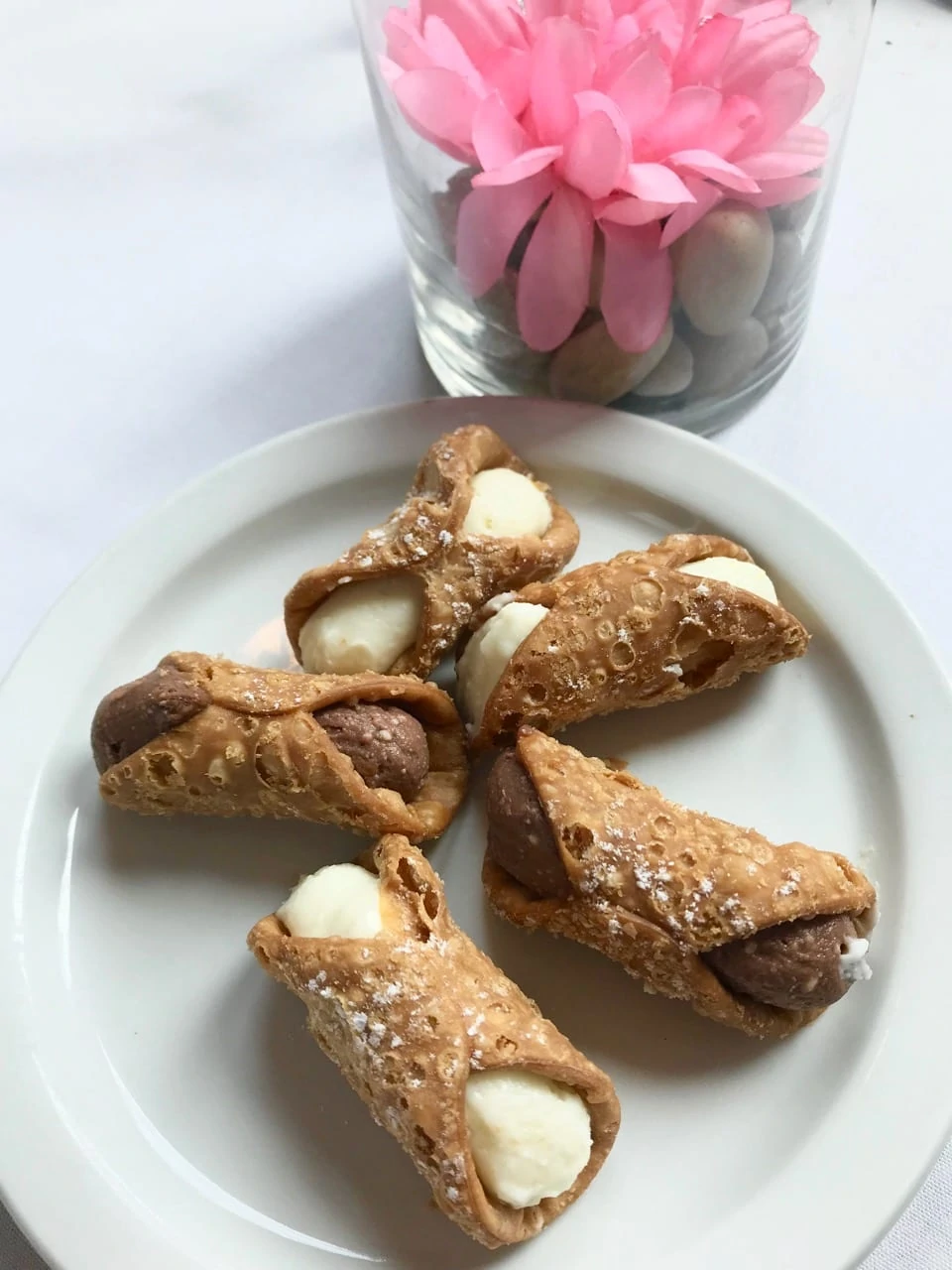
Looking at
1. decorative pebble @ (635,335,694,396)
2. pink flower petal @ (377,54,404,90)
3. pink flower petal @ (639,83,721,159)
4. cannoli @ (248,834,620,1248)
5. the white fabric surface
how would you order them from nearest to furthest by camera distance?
cannoli @ (248,834,620,1248)
pink flower petal @ (639,83,721,159)
pink flower petal @ (377,54,404,90)
decorative pebble @ (635,335,694,396)
the white fabric surface

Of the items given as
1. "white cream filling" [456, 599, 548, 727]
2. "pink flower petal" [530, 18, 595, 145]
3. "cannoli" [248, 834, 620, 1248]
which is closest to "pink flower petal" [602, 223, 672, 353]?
"pink flower petal" [530, 18, 595, 145]

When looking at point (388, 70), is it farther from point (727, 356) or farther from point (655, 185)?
point (727, 356)

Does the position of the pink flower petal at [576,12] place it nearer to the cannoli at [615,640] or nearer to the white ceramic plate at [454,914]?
the white ceramic plate at [454,914]

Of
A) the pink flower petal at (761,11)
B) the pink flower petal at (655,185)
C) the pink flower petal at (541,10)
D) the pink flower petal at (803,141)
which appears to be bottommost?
the pink flower petal at (655,185)

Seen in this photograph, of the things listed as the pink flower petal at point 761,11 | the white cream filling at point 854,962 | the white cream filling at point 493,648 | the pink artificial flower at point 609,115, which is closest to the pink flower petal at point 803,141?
the pink artificial flower at point 609,115

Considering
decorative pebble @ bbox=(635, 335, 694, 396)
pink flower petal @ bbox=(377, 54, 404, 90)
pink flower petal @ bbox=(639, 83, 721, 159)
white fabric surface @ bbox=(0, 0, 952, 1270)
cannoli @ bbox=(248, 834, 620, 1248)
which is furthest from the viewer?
white fabric surface @ bbox=(0, 0, 952, 1270)

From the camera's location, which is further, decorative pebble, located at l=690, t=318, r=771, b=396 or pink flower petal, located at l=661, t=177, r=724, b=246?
decorative pebble, located at l=690, t=318, r=771, b=396

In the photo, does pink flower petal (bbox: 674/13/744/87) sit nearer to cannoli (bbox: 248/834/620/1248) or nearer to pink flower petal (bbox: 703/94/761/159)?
pink flower petal (bbox: 703/94/761/159)
